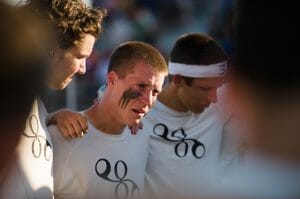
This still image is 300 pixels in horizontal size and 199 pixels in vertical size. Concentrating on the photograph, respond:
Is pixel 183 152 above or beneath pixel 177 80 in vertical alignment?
beneath

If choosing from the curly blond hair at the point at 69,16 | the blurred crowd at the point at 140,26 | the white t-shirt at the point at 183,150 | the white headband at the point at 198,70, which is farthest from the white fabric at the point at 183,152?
the curly blond hair at the point at 69,16

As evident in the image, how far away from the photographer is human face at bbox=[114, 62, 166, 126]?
2.39 m

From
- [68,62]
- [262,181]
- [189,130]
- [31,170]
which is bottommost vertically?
[31,170]

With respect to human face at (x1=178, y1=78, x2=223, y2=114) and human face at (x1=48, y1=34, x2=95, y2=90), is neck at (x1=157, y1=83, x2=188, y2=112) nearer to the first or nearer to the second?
human face at (x1=178, y1=78, x2=223, y2=114)

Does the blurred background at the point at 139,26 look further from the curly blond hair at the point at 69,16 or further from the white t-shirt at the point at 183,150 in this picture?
the white t-shirt at the point at 183,150

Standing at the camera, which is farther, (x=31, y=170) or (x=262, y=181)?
(x=262, y=181)

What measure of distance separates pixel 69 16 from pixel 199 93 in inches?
20.4

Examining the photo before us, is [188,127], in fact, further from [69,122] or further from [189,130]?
[69,122]

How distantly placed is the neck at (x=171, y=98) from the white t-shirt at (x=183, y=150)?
0.01m

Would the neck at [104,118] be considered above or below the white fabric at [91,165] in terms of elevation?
above

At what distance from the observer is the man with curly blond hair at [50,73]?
7.64 ft

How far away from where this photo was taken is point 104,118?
7.89 feet

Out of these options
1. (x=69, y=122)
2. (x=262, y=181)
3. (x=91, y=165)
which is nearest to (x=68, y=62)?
(x=69, y=122)

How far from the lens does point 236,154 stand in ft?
8.05
